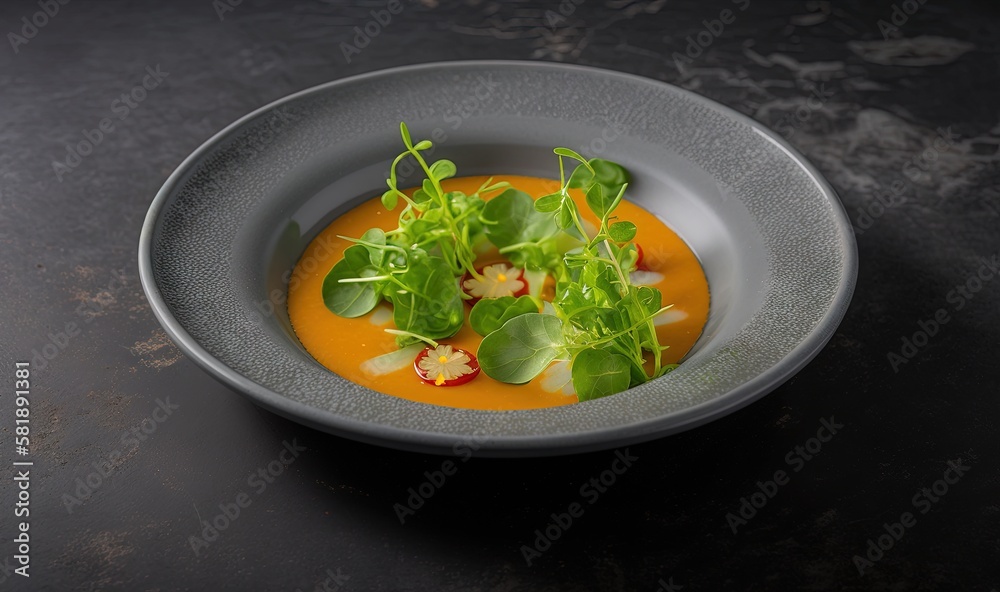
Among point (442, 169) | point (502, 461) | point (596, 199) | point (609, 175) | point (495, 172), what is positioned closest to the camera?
point (502, 461)

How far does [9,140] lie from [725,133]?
141cm

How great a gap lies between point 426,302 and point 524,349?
187mm

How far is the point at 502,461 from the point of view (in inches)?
54.8

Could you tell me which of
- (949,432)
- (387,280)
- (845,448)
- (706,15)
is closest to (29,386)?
(387,280)

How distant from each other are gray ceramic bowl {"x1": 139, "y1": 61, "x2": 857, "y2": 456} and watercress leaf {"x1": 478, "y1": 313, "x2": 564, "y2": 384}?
0.16 meters

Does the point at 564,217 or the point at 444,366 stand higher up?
the point at 564,217

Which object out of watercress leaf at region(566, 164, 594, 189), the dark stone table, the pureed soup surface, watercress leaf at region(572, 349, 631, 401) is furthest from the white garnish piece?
watercress leaf at region(566, 164, 594, 189)

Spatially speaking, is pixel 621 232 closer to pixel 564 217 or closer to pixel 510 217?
pixel 564 217

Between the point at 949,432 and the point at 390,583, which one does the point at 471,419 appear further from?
the point at 949,432

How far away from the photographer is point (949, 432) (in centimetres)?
147

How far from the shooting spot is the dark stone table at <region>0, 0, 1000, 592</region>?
1280 mm

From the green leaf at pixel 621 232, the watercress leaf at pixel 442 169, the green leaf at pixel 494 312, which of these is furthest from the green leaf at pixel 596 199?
the watercress leaf at pixel 442 169

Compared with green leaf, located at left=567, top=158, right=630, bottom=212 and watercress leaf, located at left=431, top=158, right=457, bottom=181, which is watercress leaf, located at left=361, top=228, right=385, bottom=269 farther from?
green leaf, located at left=567, top=158, right=630, bottom=212

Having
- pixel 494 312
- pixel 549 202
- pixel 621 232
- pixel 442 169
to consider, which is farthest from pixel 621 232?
pixel 442 169
